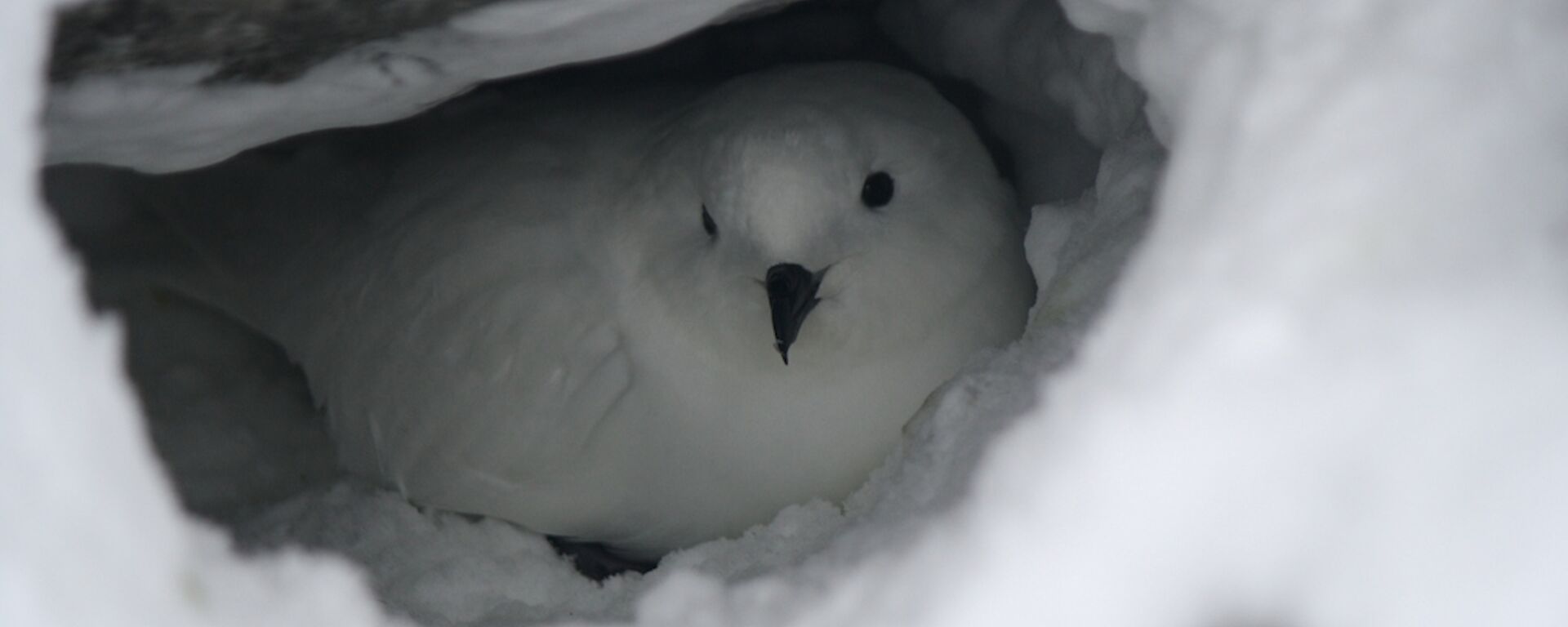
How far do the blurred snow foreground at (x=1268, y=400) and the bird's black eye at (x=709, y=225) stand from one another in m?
1.06

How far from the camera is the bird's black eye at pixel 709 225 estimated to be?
236cm

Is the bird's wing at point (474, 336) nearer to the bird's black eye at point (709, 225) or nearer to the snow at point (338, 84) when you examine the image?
the bird's black eye at point (709, 225)

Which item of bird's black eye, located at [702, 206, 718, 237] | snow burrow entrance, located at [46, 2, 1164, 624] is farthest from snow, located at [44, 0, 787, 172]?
bird's black eye, located at [702, 206, 718, 237]

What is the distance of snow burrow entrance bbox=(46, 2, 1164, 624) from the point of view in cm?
162

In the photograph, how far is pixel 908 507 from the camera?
5.28 feet

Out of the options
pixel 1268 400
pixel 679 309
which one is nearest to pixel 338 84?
pixel 679 309

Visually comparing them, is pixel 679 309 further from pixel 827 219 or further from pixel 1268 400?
pixel 1268 400

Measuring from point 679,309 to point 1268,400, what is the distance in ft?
4.34

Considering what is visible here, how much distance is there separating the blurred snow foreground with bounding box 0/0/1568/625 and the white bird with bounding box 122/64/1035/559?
3.11ft

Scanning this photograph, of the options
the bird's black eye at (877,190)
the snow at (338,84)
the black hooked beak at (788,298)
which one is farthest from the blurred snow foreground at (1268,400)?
the bird's black eye at (877,190)

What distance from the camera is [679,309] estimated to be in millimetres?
2418

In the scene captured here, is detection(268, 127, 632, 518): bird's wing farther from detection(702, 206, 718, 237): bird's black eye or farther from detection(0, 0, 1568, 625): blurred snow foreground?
detection(0, 0, 1568, 625): blurred snow foreground

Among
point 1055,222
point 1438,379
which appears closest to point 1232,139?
point 1438,379

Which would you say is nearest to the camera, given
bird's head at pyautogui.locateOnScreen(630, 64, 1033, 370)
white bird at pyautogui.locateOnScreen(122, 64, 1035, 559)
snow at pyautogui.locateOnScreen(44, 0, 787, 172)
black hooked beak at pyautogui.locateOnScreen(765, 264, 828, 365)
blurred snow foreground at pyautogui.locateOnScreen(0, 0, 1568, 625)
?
blurred snow foreground at pyautogui.locateOnScreen(0, 0, 1568, 625)
